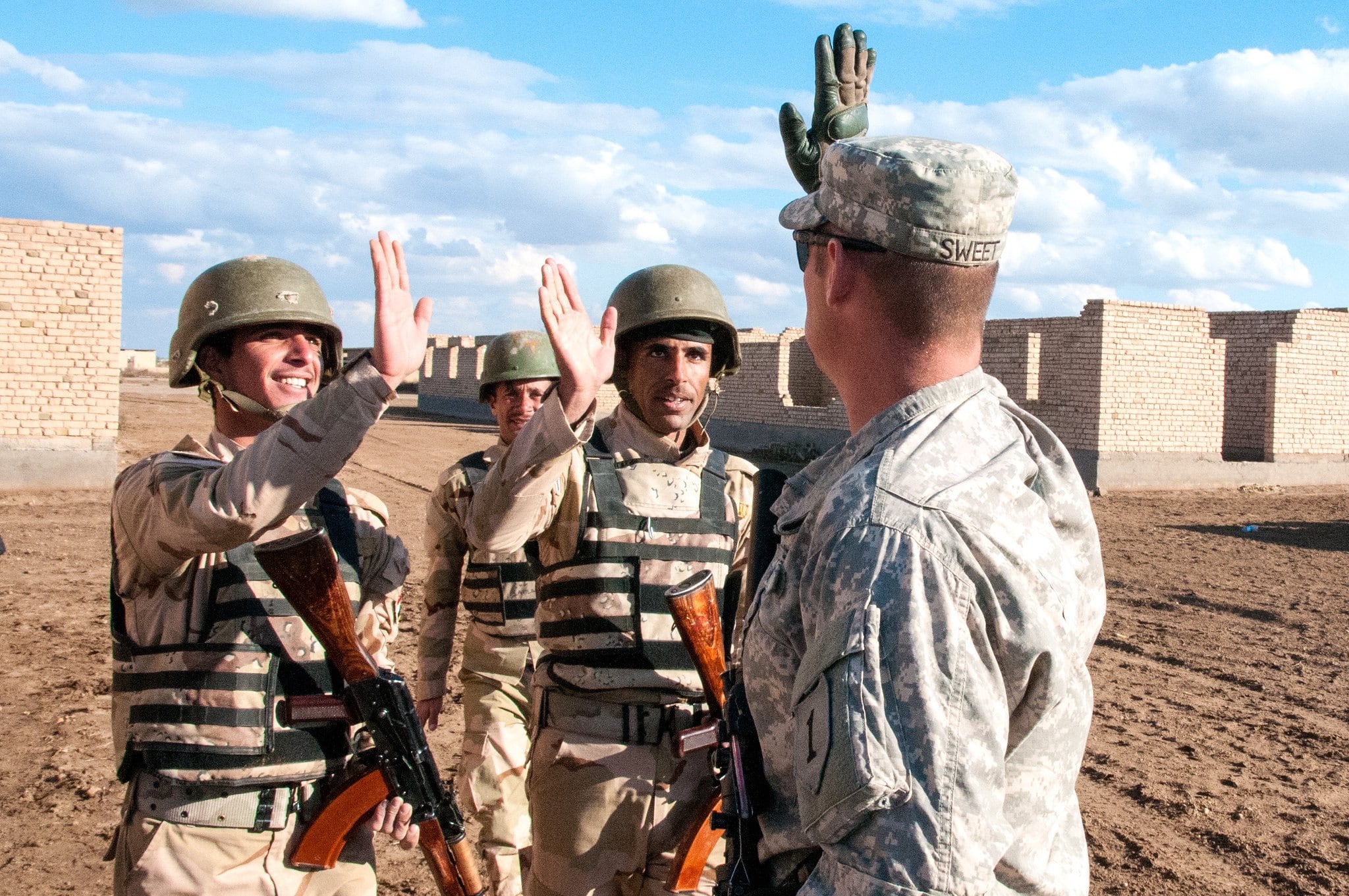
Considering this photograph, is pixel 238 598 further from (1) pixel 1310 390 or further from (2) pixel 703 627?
(1) pixel 1310 390

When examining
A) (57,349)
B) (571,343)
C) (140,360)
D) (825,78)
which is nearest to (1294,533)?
(825,78)

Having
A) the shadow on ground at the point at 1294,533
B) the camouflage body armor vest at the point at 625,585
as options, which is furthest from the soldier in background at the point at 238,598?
the shadow on ground at the point at 1294,533

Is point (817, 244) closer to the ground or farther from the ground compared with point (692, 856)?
farther from the ground

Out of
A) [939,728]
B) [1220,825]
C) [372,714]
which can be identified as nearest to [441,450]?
[1220,825]

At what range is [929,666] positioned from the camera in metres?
1.19

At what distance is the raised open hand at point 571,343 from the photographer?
2.32m

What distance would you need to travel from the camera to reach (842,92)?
7.88 feet

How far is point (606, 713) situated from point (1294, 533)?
12765 millimetres

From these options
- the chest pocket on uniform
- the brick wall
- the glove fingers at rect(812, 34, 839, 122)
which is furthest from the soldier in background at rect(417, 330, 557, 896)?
the brick wall

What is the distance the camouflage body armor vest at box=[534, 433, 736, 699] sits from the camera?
2.83 m

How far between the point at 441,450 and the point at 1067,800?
20274 mm

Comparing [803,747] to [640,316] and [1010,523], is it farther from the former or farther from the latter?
[640,316]

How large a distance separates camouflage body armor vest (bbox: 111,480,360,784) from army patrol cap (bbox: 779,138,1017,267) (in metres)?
1.49

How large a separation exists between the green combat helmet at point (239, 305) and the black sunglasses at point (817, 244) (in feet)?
4.36
